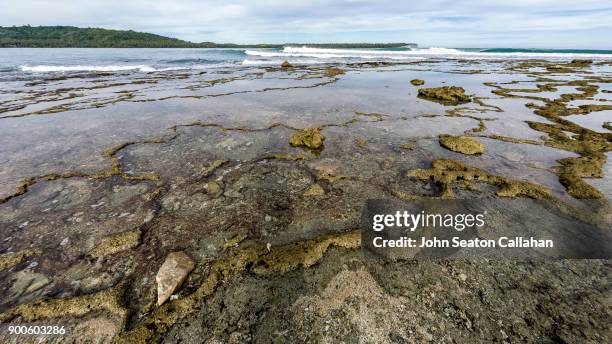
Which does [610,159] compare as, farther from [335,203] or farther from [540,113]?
[335,203]

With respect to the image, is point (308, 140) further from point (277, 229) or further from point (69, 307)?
point (69, 307)

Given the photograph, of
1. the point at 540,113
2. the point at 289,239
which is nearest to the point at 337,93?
the point at 540,113

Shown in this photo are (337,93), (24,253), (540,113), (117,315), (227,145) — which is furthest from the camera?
(337,93)

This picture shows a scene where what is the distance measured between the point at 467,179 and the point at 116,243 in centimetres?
600

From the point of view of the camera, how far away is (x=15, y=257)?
3330 mm

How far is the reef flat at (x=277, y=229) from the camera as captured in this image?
2533 mm

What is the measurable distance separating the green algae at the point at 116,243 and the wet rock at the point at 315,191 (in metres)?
2.67

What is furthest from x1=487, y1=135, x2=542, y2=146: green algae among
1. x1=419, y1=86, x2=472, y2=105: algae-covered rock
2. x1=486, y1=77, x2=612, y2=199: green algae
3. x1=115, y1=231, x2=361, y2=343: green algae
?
x1=115, y1=231, x2=361, y2=343: green algae

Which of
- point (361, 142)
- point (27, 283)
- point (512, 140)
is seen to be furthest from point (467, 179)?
point (27, 283)

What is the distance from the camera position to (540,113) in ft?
34.2

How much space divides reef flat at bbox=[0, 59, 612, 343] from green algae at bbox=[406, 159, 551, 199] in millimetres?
38

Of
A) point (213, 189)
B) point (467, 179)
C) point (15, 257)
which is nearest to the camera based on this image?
point (15, 257)

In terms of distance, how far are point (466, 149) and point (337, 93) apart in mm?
9805

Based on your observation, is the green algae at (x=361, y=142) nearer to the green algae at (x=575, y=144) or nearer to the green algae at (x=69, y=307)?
the green algae at (x=575, y=144)
